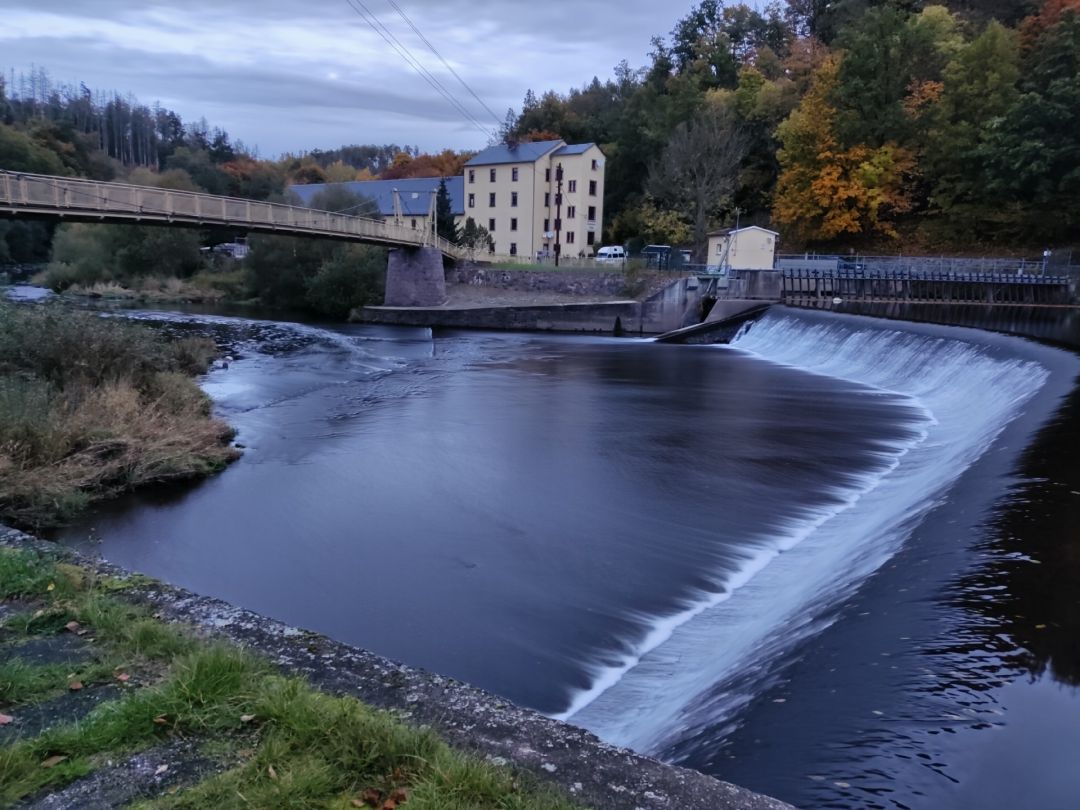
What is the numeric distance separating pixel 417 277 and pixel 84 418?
112 ft

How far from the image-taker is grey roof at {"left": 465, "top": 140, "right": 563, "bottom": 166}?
61000 millimetres

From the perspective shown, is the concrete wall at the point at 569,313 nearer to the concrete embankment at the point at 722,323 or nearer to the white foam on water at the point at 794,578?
the concrete embankment at the point at 722,323

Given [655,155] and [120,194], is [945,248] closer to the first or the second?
[655,155]

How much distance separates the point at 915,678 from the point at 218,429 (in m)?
13.3

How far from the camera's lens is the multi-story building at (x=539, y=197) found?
198ft

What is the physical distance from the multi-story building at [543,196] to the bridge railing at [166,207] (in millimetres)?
21037

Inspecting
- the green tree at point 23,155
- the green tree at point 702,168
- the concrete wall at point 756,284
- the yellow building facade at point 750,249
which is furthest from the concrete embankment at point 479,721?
the green tree at point 23,155

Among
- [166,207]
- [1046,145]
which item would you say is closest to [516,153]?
[166,207]

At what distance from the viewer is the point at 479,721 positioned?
3.84 meters

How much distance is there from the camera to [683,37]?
74.1 meters

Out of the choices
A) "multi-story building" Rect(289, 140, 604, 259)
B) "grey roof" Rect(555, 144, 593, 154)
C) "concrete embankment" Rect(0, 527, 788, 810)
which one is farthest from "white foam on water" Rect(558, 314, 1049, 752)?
"grey roof" Rect(555, 144, 593, 154)

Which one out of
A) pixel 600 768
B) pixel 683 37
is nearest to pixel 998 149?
pixel 683 37

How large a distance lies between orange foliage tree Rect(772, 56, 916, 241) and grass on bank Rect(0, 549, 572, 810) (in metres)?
A: 48.4

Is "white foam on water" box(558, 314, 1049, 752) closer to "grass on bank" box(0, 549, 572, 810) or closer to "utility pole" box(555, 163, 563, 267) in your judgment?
"grass on bank" box(0, 549, 572, 810)
